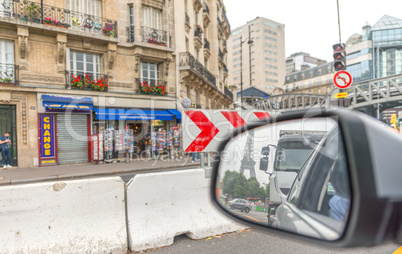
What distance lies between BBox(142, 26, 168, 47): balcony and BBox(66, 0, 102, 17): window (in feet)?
9.39

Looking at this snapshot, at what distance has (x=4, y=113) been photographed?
13266 millimetres

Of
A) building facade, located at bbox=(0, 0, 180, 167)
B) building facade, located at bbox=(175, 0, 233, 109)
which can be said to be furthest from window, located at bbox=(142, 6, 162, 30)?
building facade, located at bbox=(175, 0, 233, 109)

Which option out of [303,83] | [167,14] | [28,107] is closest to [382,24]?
[303,83]

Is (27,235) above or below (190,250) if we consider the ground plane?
above

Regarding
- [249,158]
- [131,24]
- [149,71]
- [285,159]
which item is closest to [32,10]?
[131,24]

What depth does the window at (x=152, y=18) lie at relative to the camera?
1767cm

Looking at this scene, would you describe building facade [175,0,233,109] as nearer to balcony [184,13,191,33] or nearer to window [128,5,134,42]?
balcony [184,13,191,33]

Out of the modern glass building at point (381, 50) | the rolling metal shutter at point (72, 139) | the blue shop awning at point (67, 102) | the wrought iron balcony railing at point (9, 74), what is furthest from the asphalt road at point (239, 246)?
the modern glass building at point (381, 50)

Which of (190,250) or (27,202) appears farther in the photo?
(190,250)

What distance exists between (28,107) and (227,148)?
49.0 ft

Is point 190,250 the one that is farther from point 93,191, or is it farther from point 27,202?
point 27,202

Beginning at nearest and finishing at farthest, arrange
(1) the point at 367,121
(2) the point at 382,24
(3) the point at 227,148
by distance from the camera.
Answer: (1) the point at 367,121 → (3) the point at 227,148 → (2) the point at 382,24

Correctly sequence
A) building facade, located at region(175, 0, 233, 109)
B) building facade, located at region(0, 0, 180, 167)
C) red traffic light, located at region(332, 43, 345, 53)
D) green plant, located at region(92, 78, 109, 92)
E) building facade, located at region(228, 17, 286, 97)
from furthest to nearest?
1. building facade, located at region(228, 17, 286, 97)
2. building facade, located at region(175, 0, 233, 109)
3. green plant, located at region(92, 78, 109, 92)
4. building facade, located at region(0, 0, 180, 167)
5. red traffic light, located at region(332, 43, 345, 53)

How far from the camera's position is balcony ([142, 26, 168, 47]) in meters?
17.2
